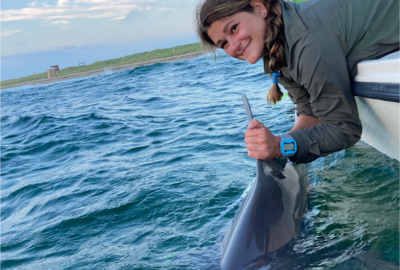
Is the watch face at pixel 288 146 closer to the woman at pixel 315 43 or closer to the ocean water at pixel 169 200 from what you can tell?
the woman at pixel 315 43

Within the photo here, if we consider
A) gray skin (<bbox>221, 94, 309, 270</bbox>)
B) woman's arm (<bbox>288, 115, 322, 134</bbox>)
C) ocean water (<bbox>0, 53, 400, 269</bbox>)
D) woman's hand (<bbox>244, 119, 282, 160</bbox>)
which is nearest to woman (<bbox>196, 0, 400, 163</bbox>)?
woman's hand (<bbox>244, 119, 282, 160</bbox>)

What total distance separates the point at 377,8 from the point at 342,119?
24.4 inches

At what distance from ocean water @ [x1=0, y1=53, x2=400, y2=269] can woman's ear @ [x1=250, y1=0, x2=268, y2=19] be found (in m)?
1.27

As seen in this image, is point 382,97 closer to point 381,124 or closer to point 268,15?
point 381,124

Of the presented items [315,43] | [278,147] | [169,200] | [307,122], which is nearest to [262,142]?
[278,147]

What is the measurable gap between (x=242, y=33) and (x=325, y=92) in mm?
568

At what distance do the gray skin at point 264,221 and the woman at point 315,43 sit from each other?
0.54 feet

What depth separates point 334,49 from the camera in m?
2.05

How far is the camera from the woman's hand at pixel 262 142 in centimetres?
221

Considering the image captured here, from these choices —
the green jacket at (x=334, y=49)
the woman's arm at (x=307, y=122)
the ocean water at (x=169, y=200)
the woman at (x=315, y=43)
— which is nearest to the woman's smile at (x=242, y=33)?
the woman at (x=315, y=43)

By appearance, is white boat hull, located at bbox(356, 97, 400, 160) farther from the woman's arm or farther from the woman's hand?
the woman's hand

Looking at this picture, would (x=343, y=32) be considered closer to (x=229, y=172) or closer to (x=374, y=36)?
(x=374, y=36)

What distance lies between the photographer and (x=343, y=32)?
208 centimetres

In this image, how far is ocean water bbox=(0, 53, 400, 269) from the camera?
244 centimetres
